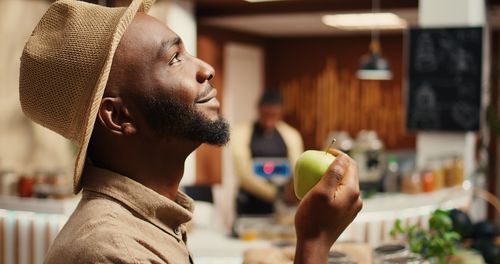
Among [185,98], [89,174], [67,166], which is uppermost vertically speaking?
[185,98]

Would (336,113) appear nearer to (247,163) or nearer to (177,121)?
(247,163)

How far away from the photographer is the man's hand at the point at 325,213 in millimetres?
1152

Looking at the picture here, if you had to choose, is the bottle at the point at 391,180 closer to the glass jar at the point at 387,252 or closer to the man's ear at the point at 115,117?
the glass jar at the point at 387,252

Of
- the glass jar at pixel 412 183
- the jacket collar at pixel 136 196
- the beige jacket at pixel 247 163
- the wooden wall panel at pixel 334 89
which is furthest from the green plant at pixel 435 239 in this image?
the wooden wall panel at pixel 334 89

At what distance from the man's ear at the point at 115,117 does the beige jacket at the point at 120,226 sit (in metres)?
0.07

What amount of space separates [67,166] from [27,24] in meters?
1.25

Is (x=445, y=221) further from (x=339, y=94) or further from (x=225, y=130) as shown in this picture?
(x=339, y=94)

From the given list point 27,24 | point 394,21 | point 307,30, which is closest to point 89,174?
point 27,24

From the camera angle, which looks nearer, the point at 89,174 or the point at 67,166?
the point at 89,174

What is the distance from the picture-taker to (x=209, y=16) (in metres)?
8.38

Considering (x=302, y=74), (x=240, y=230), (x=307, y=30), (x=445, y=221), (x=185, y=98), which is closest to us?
(x=185, y=98)

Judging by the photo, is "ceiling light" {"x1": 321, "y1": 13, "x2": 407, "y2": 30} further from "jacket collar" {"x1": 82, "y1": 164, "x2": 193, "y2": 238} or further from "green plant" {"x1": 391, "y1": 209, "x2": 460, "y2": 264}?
"jacket collar" {"x1": 82, "y1": 164, "x2": 193, "y2": 238}

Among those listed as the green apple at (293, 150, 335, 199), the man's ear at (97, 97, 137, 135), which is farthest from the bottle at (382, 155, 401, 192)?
the man's ear at (97, 97, 137, 135)

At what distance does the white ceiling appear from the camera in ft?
26.1
